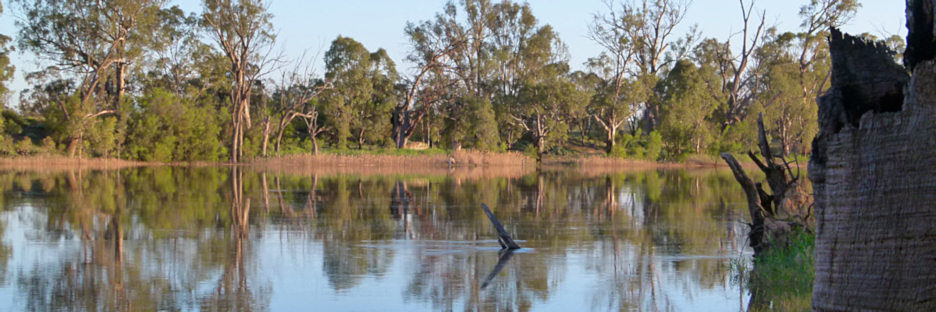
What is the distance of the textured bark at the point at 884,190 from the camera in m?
3.23

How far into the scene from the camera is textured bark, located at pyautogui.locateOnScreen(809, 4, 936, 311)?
3.23 meters

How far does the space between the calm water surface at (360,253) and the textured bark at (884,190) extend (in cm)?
522

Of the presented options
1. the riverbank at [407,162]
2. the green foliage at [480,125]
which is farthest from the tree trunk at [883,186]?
the green foliage at [480,125]

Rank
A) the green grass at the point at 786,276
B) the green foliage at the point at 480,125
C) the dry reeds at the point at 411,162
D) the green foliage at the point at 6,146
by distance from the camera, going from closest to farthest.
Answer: the green grass at the point at 786,276, the green foliage at the point at 6,146, the dry reeds at the point at 411,162, the green foliage at the point at 480,125

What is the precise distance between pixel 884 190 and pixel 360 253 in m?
9.43

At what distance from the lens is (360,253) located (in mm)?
12102

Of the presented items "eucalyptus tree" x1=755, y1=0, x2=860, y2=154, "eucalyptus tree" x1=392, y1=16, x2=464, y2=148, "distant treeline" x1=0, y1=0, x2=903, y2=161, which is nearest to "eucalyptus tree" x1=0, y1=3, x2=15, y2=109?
"distant treeline" x1=0, y1=0, x2=903, y2=161

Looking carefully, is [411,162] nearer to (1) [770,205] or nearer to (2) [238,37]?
(2) [238,37]

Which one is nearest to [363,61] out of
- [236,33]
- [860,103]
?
[236,33]

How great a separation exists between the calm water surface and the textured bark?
522 cm

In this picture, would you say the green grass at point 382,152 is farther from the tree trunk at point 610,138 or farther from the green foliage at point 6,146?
the green foliage at point 6,146

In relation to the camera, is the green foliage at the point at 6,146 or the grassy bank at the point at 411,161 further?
the grassy bank at the point at 411,161

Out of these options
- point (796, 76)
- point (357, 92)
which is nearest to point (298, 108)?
point (357, 92)

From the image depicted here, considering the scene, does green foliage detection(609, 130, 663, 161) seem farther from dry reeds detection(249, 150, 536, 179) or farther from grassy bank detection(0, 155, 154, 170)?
grassy bank detection(0, 155, 154, 170)
